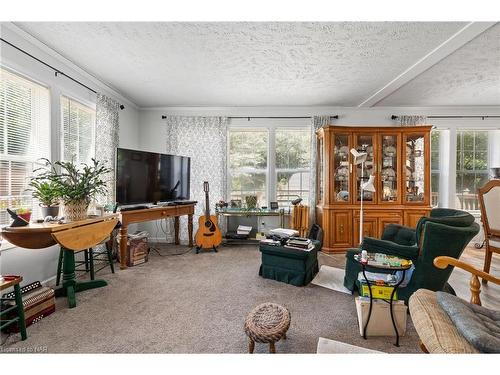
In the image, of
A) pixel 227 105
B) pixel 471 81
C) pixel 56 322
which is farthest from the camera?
pixel 227 105

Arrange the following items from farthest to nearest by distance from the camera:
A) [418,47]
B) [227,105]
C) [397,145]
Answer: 1. [227,105]
2. [397,145]
3. [418,47]

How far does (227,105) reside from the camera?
416 centimetres

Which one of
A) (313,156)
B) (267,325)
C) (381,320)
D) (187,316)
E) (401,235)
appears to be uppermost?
(313,156)

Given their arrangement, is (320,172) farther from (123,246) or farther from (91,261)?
(91,261)

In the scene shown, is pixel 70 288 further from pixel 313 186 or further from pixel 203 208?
pixel 313 186

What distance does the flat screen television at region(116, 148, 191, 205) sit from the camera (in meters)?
3.06

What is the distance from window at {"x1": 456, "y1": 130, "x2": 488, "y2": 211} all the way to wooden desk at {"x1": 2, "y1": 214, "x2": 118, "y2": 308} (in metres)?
5.58

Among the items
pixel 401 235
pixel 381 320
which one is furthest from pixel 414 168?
pixel 381 320

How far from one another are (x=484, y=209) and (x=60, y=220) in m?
4.40

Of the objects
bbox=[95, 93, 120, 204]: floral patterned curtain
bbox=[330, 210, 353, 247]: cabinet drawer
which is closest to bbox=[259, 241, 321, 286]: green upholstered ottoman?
bbox=[330, 210, 353, 247]: cabinet drawer

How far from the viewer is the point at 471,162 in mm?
4371

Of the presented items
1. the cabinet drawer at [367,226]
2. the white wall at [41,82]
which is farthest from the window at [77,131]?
the cabinet drawer at [367,226]

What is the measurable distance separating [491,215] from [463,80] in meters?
1.76
